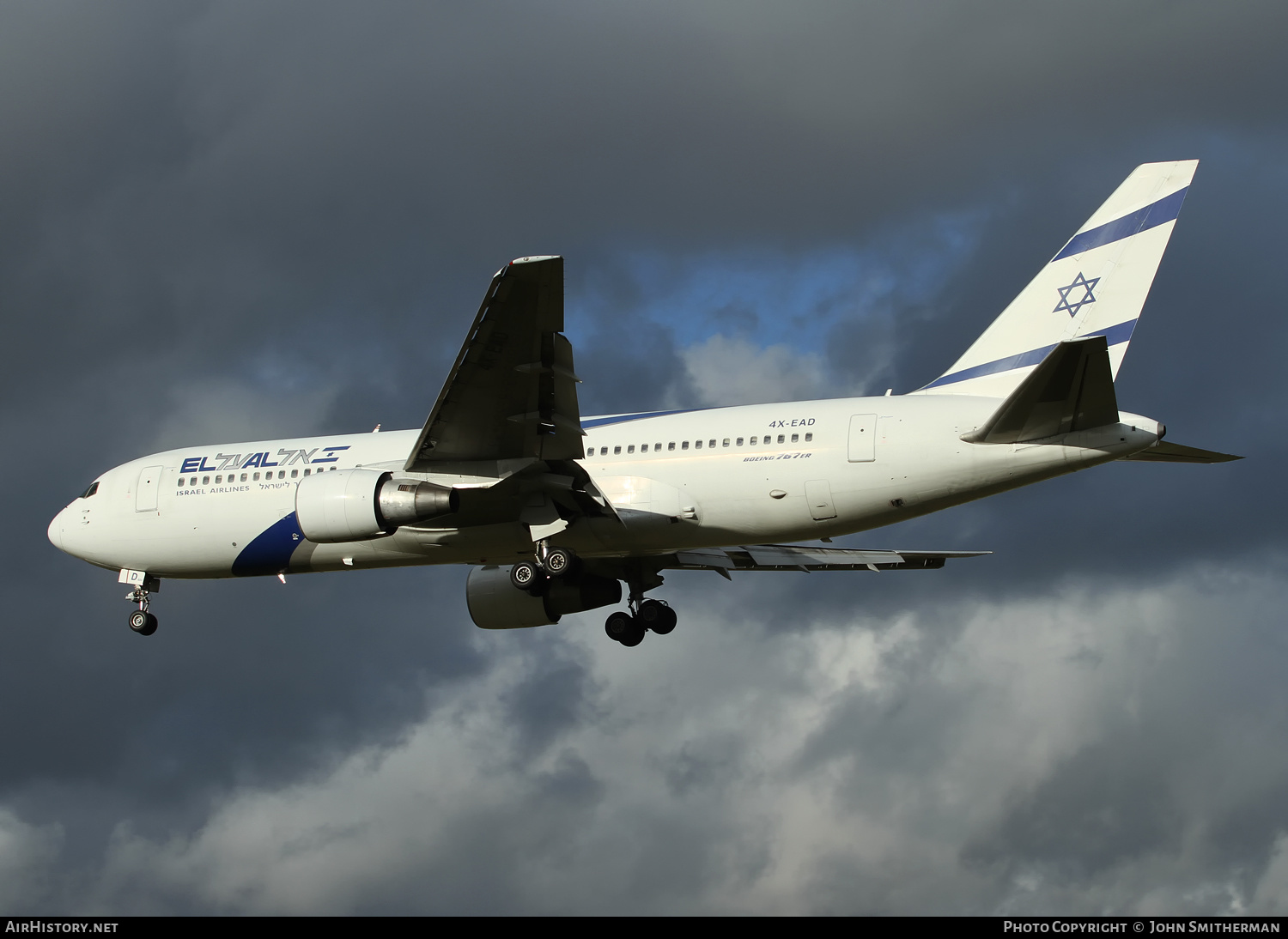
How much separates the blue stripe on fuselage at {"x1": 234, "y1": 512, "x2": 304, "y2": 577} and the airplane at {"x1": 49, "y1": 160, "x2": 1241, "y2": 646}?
5 centimetres

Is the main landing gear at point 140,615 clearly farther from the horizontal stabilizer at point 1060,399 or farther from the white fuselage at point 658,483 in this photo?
the horizontal stabilizer at point 1060,399

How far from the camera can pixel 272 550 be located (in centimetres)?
2769

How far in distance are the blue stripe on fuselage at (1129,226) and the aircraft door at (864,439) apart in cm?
500

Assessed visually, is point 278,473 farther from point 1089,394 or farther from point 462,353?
point 1089,394

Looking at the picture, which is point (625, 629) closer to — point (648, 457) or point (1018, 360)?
point (648, 457)

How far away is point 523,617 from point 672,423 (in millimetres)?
6862

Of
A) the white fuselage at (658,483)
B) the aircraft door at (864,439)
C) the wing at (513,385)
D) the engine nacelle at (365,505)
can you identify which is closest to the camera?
the wing at (513,385)

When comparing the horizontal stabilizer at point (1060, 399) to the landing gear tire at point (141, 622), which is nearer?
the horizontal stabilizer at point (1060, 399)

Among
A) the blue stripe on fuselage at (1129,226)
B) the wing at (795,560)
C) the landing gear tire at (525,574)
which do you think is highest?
the blue stripe on fuselage at (1129,226)

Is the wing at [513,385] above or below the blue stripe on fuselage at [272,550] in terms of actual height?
below

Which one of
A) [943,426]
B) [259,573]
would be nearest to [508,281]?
[943,426]

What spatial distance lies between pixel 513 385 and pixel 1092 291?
1073cm

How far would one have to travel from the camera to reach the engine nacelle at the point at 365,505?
24016 mm

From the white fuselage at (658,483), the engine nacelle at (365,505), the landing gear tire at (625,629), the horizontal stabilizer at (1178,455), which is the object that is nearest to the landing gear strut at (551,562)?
the white fuselage at (658,483)
